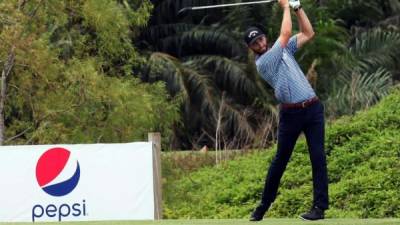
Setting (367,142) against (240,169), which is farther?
(240,169)

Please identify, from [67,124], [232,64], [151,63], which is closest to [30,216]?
[67,124]

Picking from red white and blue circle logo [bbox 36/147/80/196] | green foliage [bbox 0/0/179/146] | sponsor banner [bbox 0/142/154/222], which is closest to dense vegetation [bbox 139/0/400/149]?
green foliage [bbox 0/0/179/146]

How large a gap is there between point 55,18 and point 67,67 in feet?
3.37

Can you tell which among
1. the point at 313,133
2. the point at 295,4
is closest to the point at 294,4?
the point at 295,4

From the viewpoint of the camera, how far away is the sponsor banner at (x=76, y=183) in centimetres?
1284

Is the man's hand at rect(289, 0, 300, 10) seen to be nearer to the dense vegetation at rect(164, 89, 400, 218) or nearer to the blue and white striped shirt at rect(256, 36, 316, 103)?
the blue and white striped shirt at rect(256, 36, 316, 103)

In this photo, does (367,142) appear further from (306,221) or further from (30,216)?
(306,221)

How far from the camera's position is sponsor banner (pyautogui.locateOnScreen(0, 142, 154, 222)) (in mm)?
12836

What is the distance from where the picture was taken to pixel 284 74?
877 centimetres

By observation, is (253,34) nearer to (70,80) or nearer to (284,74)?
(284,74)

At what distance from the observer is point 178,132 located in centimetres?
2867

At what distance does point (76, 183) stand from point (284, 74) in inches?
192

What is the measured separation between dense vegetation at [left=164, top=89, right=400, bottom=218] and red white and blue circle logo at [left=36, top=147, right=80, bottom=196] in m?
4.62

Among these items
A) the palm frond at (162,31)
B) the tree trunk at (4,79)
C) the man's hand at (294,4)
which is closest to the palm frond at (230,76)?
the palm frond at (162,31)
